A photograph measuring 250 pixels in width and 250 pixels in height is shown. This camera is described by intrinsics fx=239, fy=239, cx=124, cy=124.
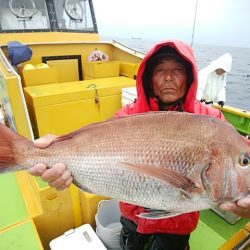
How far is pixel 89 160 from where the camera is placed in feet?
4.02

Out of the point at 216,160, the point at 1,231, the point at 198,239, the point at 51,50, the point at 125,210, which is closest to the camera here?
the point at 216,160

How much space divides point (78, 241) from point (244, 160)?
1507mm

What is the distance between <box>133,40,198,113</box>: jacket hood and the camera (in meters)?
1.51

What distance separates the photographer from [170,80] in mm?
A: 1553

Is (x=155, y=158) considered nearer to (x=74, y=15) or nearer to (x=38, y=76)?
(x=38, y=76)

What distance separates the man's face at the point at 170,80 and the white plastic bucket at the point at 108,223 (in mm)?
1217

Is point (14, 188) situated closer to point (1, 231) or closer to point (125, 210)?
point (1, 231)

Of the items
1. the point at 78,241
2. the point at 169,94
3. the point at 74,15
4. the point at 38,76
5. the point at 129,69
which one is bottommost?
the point at 78,241

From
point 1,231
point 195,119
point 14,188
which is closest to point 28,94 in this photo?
point 14,188

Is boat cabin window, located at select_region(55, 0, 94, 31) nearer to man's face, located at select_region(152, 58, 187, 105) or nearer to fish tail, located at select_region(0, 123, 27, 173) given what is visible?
man's face, located at select_region(152, 58, 187, 105)

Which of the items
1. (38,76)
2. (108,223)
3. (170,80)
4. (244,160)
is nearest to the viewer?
(244,160)

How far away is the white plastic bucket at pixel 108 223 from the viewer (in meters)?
2.07

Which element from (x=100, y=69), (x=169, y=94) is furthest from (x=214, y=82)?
(x=169, y=94)

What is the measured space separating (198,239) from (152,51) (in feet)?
5.42
